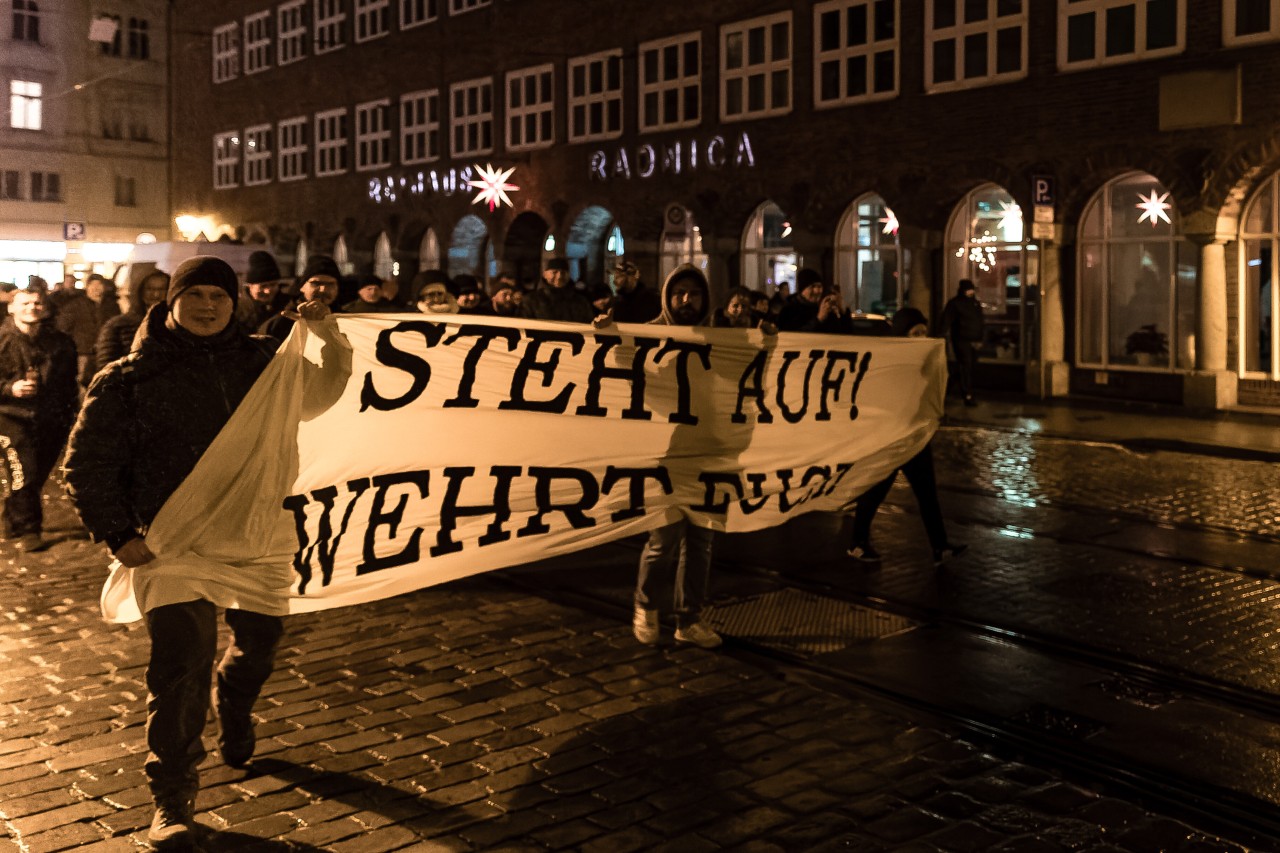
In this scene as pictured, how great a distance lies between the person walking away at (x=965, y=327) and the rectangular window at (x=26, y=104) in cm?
4405

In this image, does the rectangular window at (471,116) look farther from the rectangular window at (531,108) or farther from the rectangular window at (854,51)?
the rectangular window at (854,51)

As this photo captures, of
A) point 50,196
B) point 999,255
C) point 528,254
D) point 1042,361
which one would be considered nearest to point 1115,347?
point 1042,361

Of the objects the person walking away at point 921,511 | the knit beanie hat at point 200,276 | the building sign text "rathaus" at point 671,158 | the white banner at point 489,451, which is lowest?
the person walking away at point 921,511

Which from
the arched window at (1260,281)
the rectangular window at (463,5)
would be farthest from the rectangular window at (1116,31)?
the rectangular window at (463,5)

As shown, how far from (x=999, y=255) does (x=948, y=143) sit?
2211mm

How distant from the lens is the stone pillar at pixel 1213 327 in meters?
21.5

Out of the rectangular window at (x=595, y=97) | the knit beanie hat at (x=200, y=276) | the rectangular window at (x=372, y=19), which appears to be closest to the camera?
the knit beanie hat at (x=200, y=276)

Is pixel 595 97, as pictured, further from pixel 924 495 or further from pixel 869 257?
pixel 924 495

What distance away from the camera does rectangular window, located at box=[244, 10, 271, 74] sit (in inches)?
1831

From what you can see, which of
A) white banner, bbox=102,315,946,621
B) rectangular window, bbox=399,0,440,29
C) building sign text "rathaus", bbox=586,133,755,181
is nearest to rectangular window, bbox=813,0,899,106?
building sign text "rathaus", bbox=586,133,755,181

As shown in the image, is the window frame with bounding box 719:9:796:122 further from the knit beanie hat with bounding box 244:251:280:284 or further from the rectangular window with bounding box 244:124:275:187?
the rectangular window with bounding box 244:124:275:187

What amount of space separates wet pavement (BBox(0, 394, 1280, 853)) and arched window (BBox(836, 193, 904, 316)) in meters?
17.7

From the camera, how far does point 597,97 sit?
33531 mm

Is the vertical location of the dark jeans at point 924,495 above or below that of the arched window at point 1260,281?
below
